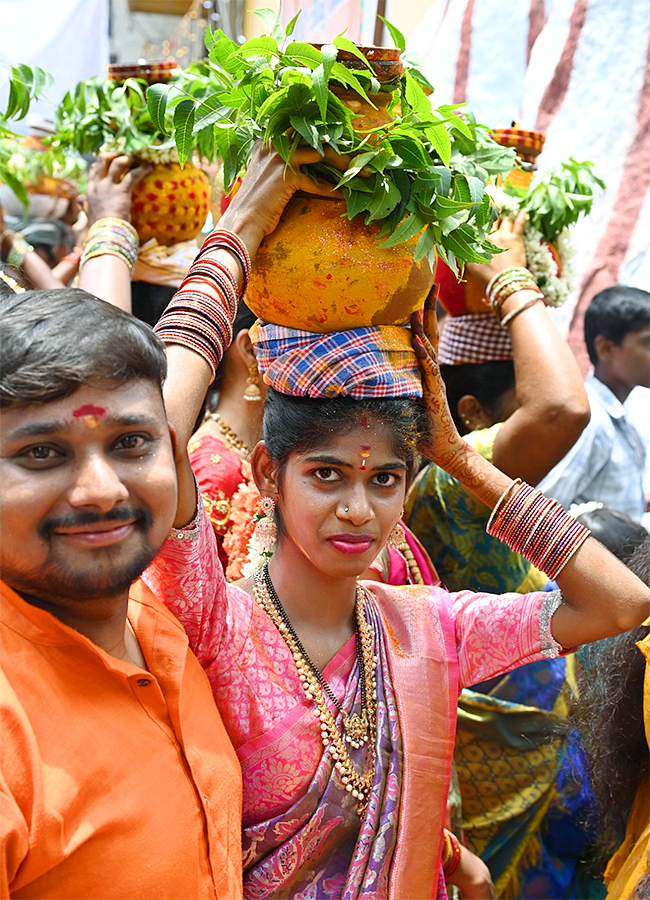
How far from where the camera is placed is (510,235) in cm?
281

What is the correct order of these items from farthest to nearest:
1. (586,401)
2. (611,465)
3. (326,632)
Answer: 1. (611,465)
2. (586,401)
3. (326,632)

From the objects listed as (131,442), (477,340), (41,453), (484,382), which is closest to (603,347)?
(484,382)

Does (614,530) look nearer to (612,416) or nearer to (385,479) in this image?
(612,416)

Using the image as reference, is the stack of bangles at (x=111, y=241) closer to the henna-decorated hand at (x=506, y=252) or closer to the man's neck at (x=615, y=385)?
the henna-decorated hand at (x=506, y=252)

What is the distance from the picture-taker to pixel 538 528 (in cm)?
191

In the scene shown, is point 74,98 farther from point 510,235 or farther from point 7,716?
point 7,716

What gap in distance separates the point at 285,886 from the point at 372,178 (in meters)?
1.36

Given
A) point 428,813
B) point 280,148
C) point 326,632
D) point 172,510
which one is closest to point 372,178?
point 280,148

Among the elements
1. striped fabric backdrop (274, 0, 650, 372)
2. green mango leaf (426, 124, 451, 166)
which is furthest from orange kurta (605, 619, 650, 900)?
striped fabric backdrop (274, 0, 650, 372)

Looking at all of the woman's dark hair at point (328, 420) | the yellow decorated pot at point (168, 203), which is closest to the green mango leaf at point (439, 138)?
the woman's dark hair at point (328, 420)

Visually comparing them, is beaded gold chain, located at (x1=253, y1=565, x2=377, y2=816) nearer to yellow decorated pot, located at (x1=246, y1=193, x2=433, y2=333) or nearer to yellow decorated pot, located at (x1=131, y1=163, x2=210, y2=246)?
yellow decorated pot, located at (x1=246, y1=193, x2=433, y2=333)

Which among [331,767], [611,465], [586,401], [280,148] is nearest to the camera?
[280,148]

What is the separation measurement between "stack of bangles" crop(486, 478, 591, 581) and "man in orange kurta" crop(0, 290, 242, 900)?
867 millimetres

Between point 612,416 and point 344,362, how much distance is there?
8.41 feet
